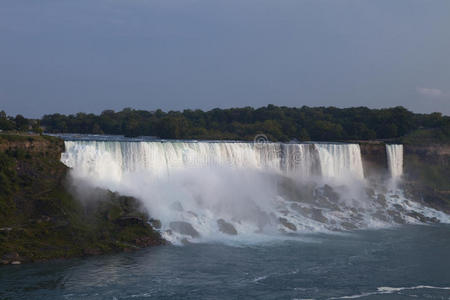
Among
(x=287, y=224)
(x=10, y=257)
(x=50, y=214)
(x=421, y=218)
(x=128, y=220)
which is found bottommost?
(x=421, y=218)

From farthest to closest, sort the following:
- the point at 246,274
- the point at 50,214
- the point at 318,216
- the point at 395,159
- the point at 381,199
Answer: the point at 395,159 < the point at 381,199 < the point at 318,216 < the point at 50,214 < the point at 246,274

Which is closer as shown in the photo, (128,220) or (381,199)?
(128,220)

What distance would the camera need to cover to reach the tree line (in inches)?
2104

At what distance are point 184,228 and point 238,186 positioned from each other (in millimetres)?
7891

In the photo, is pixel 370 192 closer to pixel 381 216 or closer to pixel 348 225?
pixel 381 216

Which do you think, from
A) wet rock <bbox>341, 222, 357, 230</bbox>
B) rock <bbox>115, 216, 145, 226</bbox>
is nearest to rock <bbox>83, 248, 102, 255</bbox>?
rock <bbox>115, 216, 145, 226</bbox>

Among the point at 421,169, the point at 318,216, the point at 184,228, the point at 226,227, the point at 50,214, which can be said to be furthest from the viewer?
the point at 421,169

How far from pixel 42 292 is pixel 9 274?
2.70 m

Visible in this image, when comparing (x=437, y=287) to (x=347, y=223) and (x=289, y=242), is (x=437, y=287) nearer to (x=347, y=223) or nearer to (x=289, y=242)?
(x=289, y=242)

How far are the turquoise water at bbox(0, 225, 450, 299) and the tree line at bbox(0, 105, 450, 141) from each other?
98.9ft

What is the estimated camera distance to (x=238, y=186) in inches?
1312

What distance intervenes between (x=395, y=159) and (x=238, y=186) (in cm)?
1809

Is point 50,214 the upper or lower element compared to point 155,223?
upper

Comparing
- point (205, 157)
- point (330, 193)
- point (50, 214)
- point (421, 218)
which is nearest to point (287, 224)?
point (205, 157)
